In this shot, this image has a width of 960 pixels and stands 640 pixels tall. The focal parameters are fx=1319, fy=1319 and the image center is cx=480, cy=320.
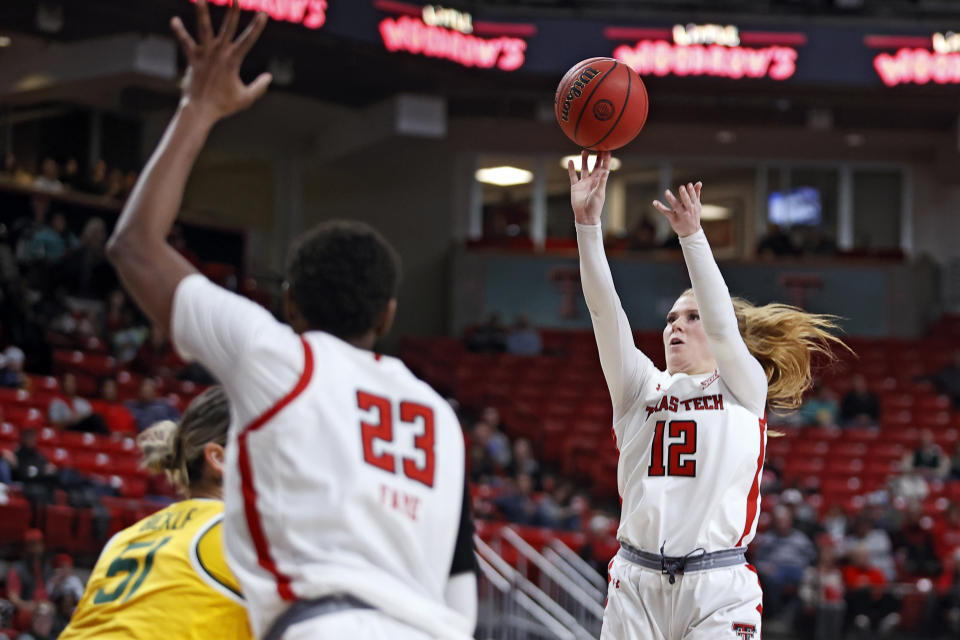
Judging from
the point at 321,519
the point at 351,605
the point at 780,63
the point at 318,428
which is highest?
the point at 780,63

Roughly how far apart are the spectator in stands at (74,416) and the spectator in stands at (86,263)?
3554 mm

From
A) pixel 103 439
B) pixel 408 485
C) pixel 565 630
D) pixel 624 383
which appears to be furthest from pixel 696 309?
pixel 103 439

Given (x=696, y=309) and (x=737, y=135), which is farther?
(x=737, y=135)

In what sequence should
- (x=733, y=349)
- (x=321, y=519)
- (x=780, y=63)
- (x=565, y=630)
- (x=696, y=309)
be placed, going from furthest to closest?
(x=780, y=63) → (x=565, y=630) → (x=696, y=309) → (x=733, y=349) → (x=321, y=519)

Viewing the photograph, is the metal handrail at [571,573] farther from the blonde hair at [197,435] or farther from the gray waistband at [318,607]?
the gray waistband at [318,607]

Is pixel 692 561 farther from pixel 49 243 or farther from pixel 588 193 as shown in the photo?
pixel 49 243

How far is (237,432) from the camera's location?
2.49 metres

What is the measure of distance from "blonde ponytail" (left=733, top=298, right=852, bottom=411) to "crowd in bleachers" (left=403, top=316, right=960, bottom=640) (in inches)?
285

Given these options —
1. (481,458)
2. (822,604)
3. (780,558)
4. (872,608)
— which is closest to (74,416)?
(481,458)

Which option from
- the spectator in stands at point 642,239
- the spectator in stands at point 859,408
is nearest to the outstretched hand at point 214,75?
the spectator in stands at point 859,408

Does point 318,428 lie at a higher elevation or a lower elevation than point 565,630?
higher

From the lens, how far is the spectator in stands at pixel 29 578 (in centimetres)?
841

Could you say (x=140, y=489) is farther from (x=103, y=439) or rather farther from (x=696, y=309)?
(x=696, y=309)

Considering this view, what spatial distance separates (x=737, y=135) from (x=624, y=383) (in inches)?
689
